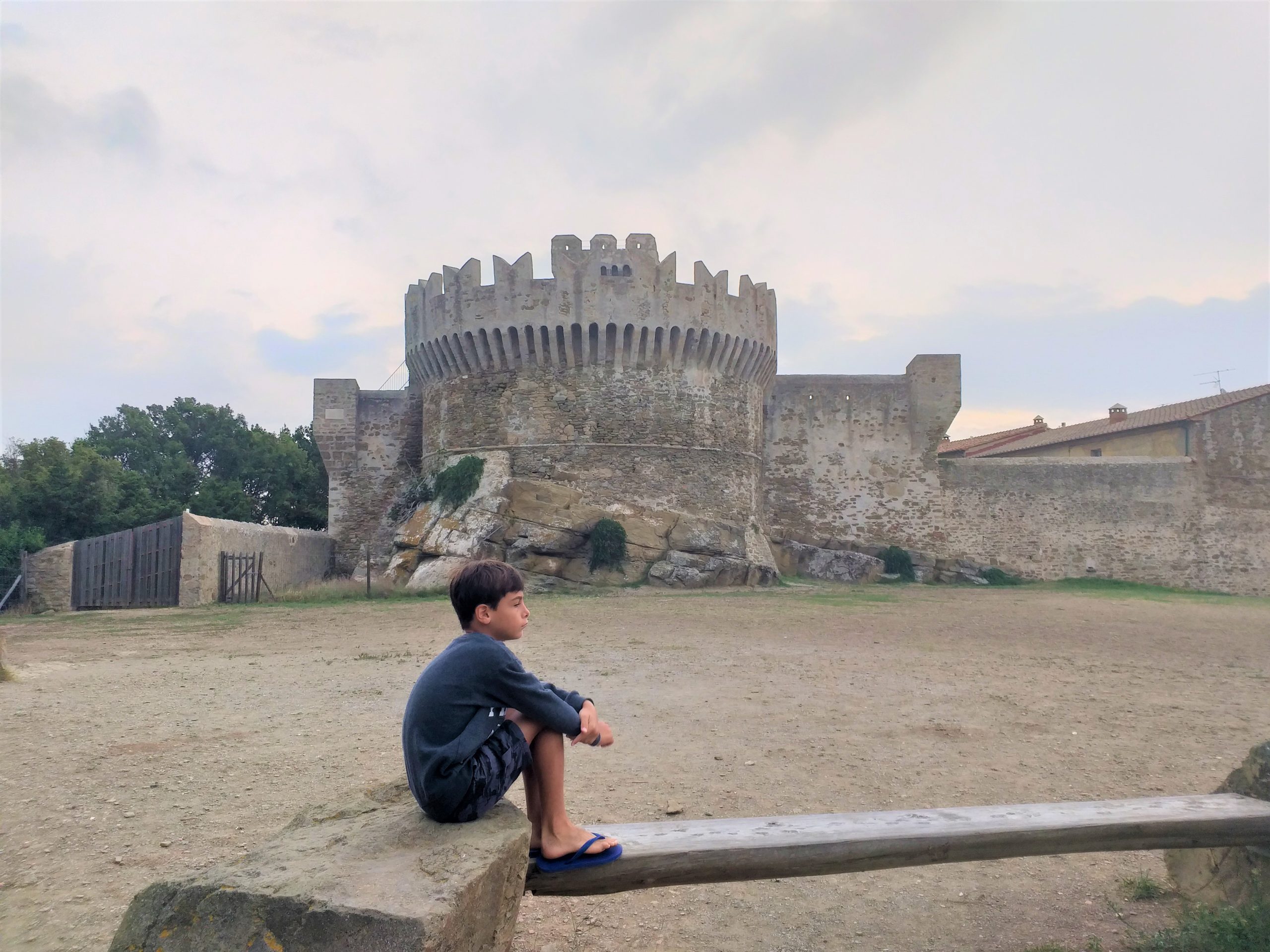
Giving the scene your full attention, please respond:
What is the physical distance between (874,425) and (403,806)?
964 inches

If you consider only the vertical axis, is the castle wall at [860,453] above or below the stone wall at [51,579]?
above

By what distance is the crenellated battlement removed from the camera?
22.0 meters

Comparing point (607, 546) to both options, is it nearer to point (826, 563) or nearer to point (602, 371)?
point (602, 371)

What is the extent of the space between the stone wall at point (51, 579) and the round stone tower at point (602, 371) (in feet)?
29.8

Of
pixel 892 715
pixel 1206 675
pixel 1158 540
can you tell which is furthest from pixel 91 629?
pixel 1158 540

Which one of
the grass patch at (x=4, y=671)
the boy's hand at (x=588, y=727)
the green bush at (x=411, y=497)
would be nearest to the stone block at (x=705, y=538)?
Result: the green bush at (x=411, y=497)

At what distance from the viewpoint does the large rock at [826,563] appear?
24312mm

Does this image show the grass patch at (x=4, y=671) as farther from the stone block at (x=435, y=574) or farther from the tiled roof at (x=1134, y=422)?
the tiled roof at (x=1134, y=422)

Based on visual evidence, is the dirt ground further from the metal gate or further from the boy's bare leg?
the metal gate

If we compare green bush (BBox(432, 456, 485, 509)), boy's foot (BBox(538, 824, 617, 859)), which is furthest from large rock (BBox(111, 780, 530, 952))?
green bush (BBox(432, 456, 485, 509))

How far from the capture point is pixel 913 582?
961 inches

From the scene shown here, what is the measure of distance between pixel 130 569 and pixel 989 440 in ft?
118

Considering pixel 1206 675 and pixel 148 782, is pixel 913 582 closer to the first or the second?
pixel 1206 675

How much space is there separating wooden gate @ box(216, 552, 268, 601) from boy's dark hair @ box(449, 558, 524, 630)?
1746cm
